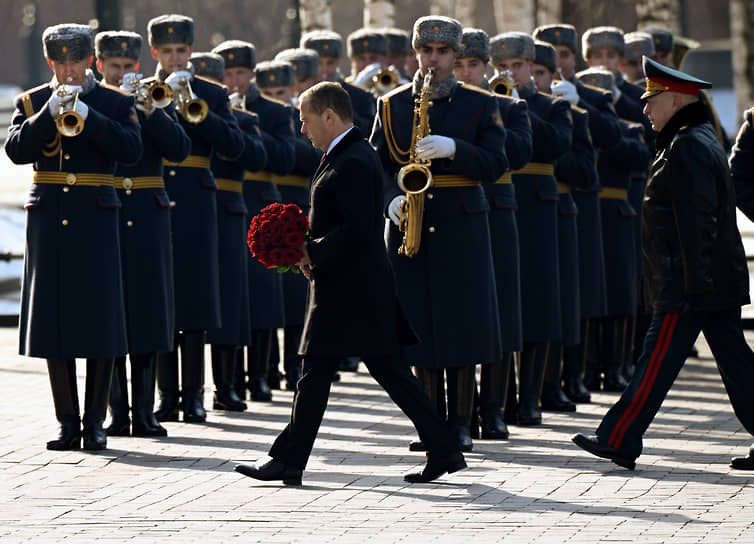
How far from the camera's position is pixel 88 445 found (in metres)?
9.61

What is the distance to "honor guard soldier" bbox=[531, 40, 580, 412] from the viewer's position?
11.2 metres

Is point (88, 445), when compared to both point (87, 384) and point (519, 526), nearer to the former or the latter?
point (87, 384)

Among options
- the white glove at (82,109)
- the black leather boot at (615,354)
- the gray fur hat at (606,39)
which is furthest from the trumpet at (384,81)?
the white glove at (82,109)

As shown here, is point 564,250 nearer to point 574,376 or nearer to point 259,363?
point 574,376

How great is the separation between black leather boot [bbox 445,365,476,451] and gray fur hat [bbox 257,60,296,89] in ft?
10.9

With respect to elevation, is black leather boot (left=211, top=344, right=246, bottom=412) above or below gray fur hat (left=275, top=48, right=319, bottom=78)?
below

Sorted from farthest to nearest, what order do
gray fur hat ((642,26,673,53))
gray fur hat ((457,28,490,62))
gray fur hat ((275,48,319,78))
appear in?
1. gray fur hat ((642,26,673,53))
2. gray fur hat ((275,48,319,78))
3. gray fur hat ((457,28,490,62))

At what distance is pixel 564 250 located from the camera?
11258 mm

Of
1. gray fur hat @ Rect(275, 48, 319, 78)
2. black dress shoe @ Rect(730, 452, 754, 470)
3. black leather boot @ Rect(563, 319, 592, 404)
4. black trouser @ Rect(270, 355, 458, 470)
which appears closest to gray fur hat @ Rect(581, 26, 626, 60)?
gray fur hat @ Rect(275, 48, 319, 78)

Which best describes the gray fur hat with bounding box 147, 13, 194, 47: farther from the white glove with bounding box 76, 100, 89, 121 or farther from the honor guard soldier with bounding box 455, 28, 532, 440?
the honor guard soldier with bounding box 455, 28, 532, 440

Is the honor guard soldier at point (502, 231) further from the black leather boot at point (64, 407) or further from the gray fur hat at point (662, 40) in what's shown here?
the gray fur hat at point (662, 40)

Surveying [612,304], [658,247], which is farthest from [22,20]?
[658,247]

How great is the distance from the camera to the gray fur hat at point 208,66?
11391mm

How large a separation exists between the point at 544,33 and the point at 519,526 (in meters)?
5.27
